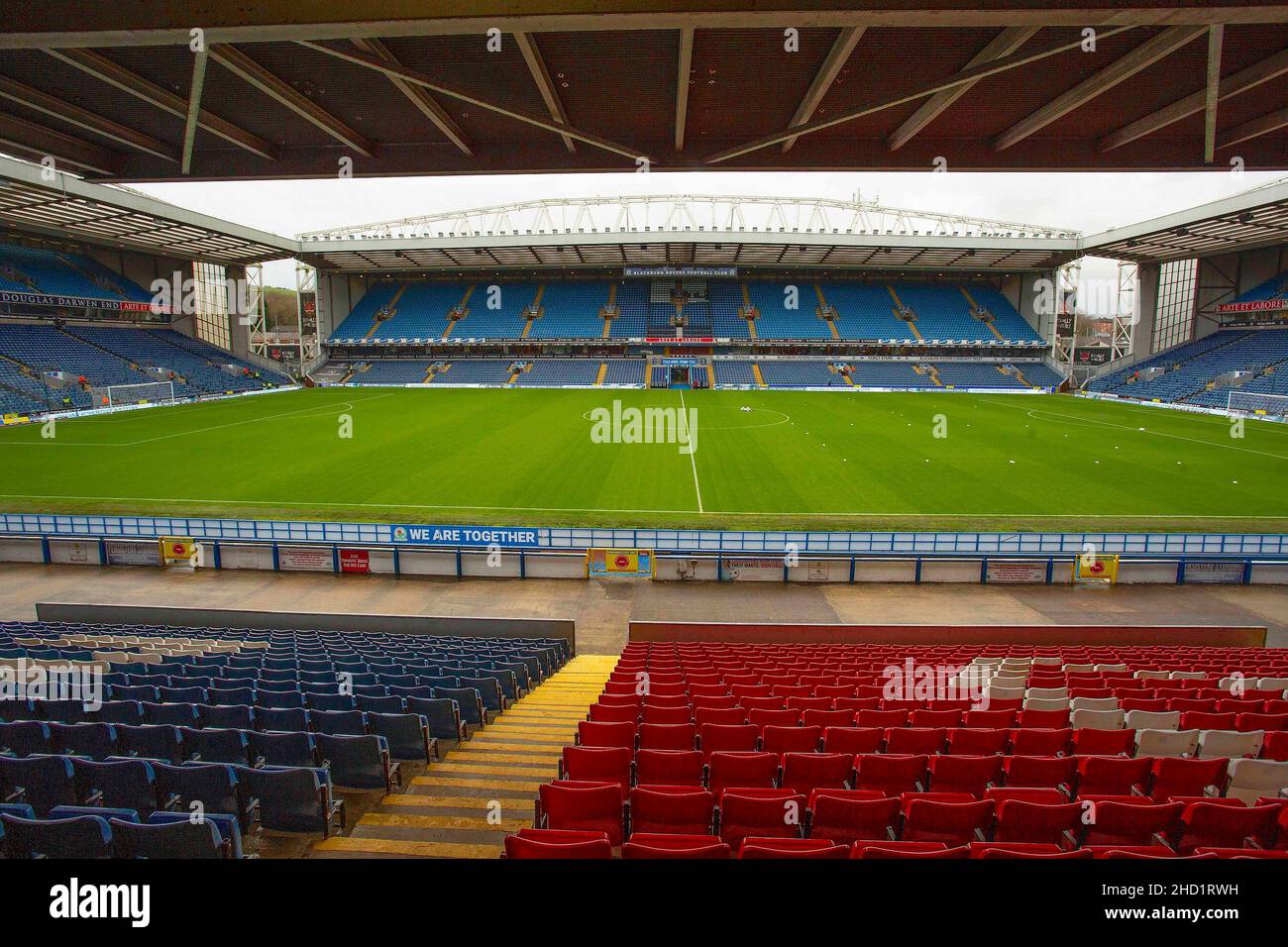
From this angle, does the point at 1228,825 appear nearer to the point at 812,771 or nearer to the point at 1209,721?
the point at 812,771

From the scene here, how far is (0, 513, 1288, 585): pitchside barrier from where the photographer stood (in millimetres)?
17219

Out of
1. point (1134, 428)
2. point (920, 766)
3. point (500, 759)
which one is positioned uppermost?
point (1134, 428)

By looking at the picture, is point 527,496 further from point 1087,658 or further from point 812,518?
point 1087,658

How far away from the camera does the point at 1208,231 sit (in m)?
50.7

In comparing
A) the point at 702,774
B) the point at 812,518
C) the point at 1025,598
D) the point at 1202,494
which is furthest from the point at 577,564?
the point at 1202,494

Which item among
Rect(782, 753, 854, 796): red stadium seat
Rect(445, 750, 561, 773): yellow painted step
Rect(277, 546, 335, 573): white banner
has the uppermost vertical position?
Rect(782, 753, 854, 796): red stadium seat

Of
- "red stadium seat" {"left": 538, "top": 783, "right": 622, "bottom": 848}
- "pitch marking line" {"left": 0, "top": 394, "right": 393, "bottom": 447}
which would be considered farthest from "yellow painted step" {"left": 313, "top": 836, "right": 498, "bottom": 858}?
"pitch marking line" {"left": 0, "top": 394, "right": 393, "bottom": 447}

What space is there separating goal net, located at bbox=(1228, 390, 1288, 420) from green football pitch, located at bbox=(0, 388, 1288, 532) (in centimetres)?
459

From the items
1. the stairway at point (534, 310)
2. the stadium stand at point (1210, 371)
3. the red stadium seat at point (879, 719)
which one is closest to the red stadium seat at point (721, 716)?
the red stadium seat at point (879, 719)

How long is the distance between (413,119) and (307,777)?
5811 mm

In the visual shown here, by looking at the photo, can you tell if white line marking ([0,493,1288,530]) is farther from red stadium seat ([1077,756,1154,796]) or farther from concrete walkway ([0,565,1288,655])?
red stadium seat ([1077,756,1154,796])

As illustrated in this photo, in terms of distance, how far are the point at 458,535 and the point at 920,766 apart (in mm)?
14829

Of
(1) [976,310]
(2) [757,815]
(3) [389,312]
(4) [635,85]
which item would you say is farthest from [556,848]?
(1) [976,310]

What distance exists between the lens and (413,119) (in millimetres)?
6328
